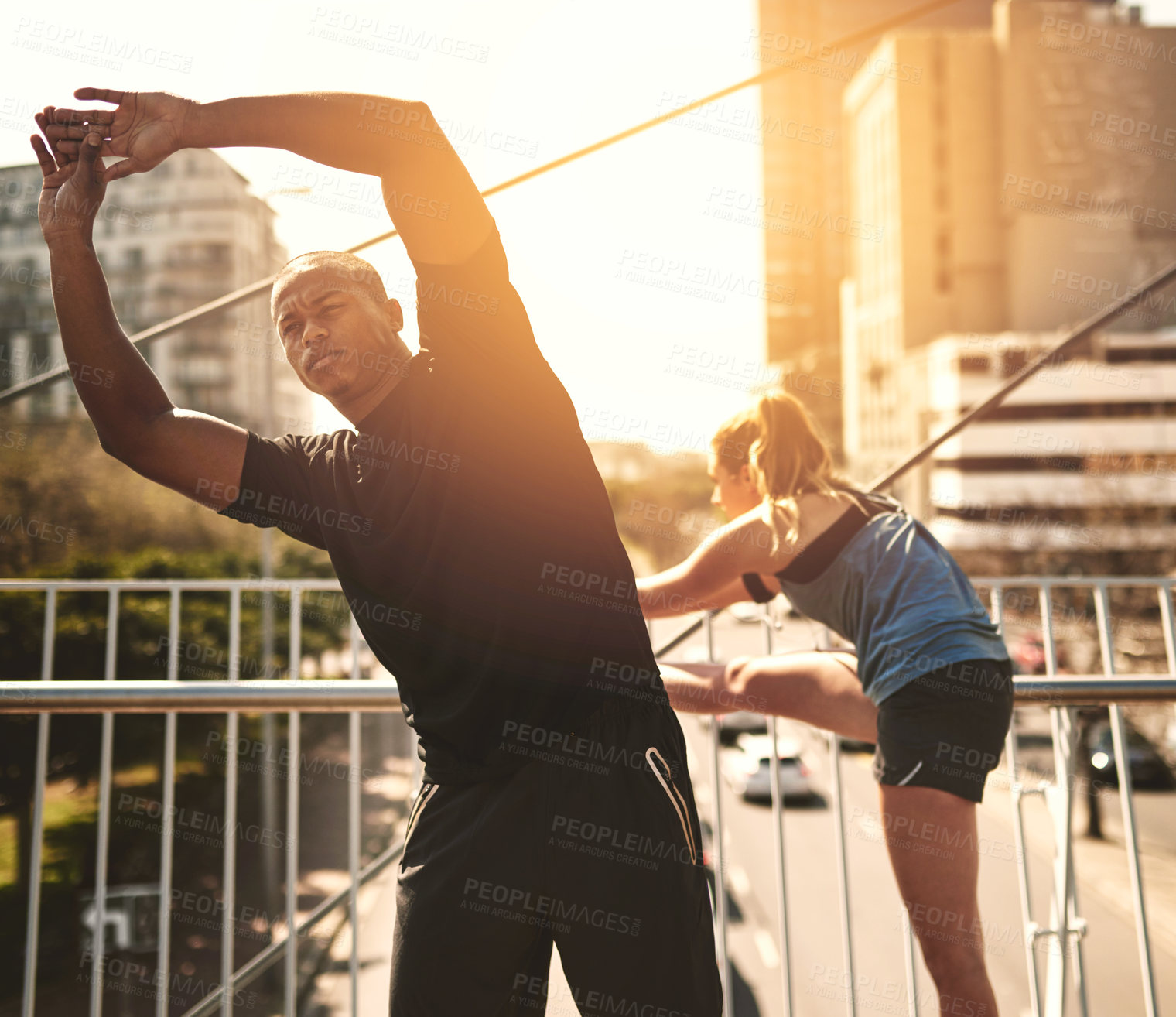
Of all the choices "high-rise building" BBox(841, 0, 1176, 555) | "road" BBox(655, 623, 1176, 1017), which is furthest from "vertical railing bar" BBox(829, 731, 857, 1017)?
"high-rise building" BBox(841, 0, 1176, 555)

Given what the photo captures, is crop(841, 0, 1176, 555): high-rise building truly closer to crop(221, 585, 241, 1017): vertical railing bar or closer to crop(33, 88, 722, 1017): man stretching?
crop(221, 585, 241, 1017): vertical railing bar

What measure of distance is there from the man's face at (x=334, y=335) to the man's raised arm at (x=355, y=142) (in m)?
0.21

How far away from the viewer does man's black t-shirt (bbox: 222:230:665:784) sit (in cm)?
126

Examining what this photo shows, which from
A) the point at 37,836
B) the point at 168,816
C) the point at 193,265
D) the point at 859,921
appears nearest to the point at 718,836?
the point at 168,816

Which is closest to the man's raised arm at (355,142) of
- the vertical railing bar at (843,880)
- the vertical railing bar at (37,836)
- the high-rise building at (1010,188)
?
the vertical railing bar at (37,836)

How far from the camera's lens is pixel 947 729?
6.35 feet

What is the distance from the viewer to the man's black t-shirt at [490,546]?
1.26m

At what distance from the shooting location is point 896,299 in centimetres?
A: 6334

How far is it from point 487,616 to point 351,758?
4.09 feet

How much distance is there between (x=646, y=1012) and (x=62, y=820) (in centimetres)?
1244

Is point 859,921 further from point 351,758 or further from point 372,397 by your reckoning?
point 372,397

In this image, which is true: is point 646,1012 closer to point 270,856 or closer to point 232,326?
point 270,856

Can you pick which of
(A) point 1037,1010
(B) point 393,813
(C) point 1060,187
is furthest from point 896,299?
(A) point 1037,1010

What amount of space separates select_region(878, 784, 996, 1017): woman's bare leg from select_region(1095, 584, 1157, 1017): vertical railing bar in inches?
23.2
